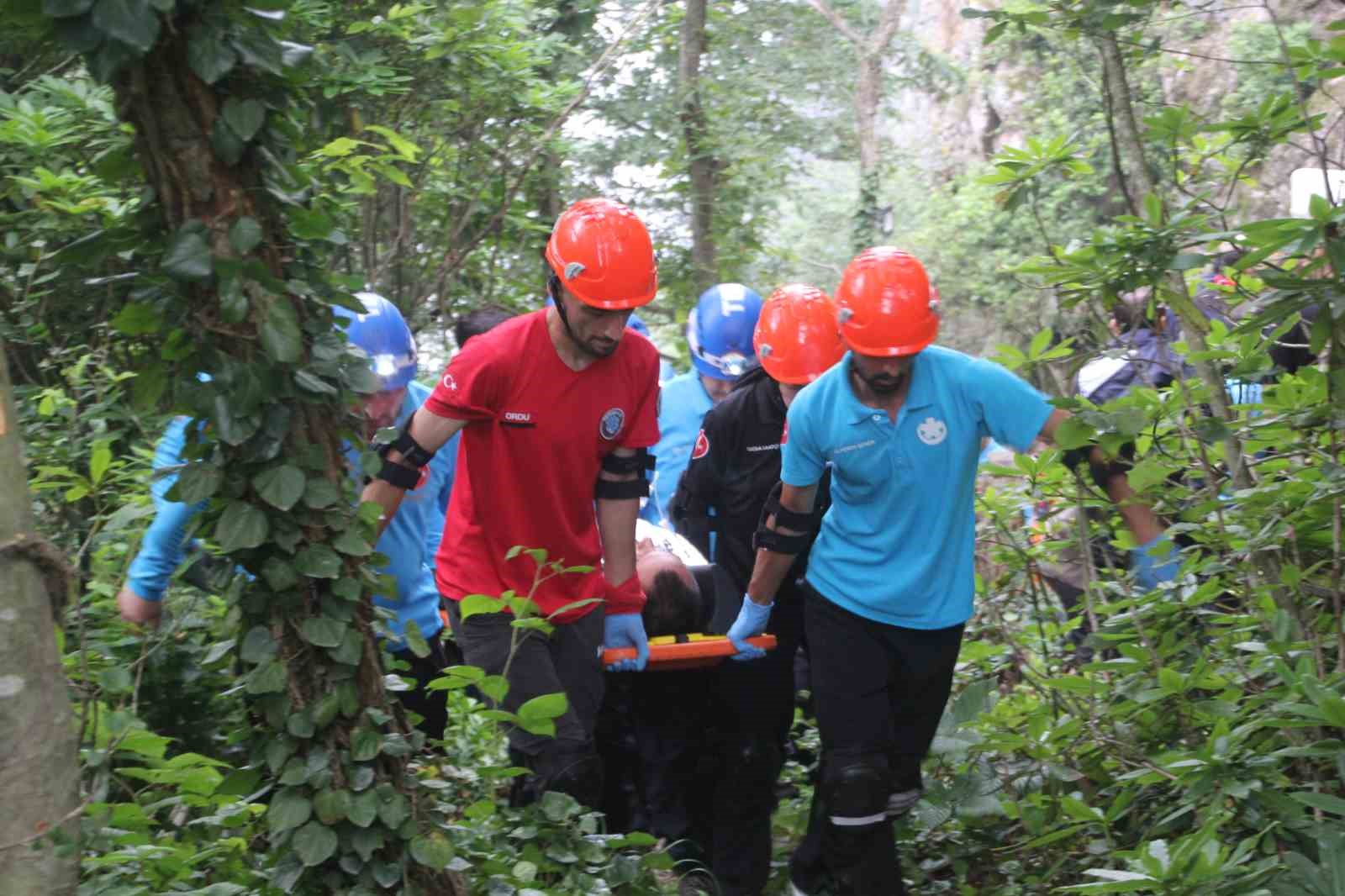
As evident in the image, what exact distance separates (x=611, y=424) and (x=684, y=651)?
2.81 ft

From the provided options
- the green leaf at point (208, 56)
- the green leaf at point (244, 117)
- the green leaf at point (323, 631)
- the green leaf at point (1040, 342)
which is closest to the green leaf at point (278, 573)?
the green leaf at point (323, 631)

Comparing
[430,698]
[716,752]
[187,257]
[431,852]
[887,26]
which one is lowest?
[716,752]

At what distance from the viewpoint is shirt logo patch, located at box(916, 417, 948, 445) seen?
456 centimetres

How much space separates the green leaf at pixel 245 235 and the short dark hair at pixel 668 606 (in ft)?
9.21

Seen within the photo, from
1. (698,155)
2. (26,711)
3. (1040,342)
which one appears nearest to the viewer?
(26,711)

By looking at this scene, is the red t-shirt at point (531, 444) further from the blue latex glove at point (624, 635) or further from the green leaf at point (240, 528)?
the green leaf at point (240, 528)

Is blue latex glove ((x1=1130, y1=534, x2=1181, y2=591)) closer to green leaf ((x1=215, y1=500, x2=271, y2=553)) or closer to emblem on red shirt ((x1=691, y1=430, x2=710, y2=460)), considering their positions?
emblem on red shirt ((x1=691, y1=430, x2=710, y2=460))

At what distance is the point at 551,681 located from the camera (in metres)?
4.48

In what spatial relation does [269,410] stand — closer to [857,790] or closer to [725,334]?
[857,790]

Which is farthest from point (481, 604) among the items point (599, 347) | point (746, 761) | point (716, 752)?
point (716, 752)

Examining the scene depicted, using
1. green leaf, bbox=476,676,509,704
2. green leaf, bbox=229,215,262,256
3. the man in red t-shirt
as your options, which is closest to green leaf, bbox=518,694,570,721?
Result: green leaf, bbox=476,676,509,704

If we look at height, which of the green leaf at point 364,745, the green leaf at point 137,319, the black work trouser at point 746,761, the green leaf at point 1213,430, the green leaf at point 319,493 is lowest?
the black work trouser at point 746,761

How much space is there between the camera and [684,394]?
6.68 meters

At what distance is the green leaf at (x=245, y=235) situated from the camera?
2.79 m
